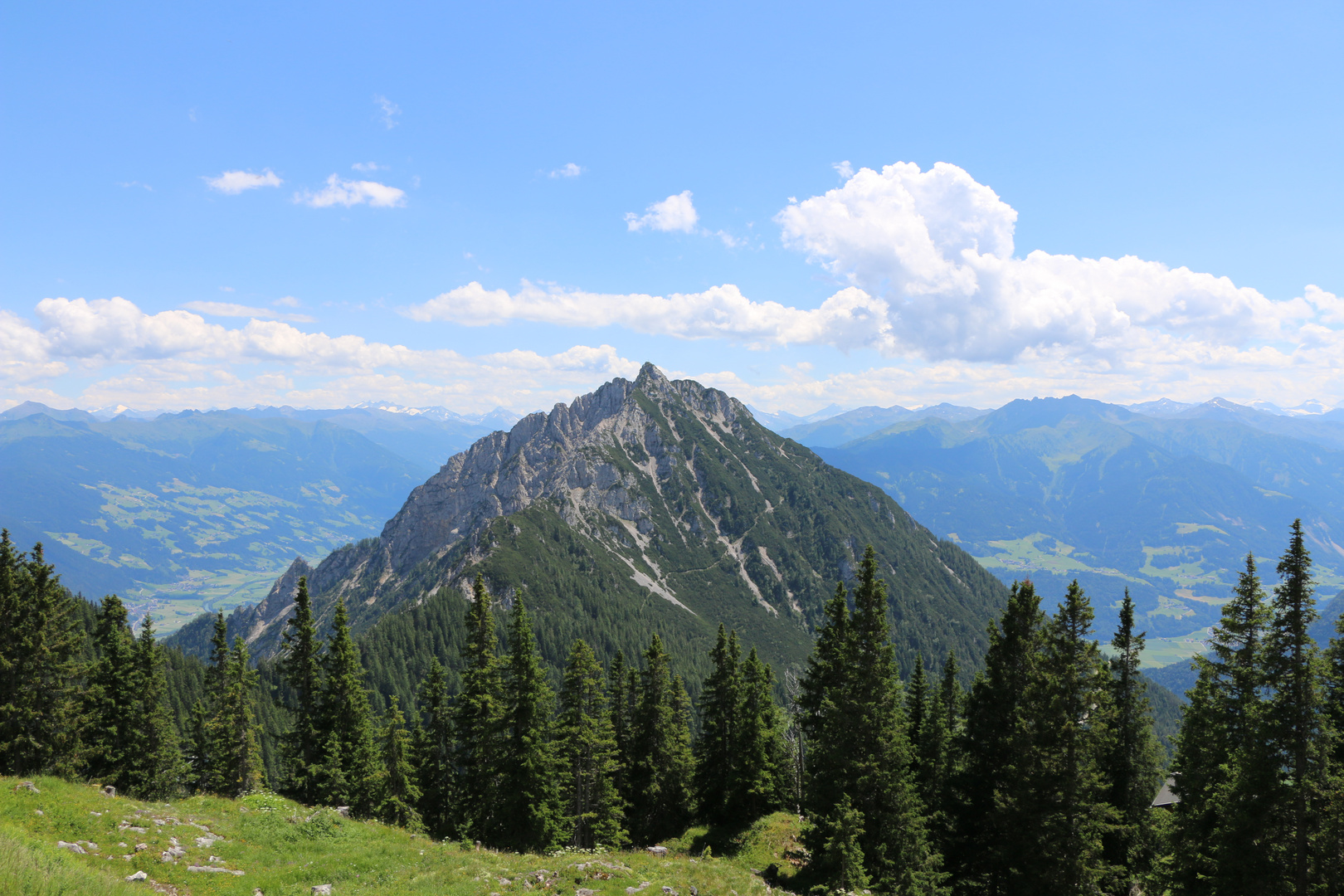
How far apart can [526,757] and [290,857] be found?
51.0 ft

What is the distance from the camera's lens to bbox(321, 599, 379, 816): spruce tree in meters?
42.4

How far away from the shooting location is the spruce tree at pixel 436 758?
48.2m

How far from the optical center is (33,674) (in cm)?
3544

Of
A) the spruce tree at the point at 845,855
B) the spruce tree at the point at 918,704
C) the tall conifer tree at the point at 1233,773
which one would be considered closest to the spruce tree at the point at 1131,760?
the tall conifer tree at the point at 1233,773

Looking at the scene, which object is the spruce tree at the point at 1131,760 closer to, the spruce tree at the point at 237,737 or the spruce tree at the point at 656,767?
the spruce tree at the point at 656,767

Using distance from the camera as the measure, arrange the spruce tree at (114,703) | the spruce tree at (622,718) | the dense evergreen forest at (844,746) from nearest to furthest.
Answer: the dense evergreen forest at (844,746), the spruce tree at (114,703), the spruce tree at (622,718)

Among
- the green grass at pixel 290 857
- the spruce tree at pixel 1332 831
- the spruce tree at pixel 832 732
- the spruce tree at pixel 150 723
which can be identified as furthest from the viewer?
the spruce tree at pixel 150 723

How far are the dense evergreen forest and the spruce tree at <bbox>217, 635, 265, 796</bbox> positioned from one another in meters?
0.18

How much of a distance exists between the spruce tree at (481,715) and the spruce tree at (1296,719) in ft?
123

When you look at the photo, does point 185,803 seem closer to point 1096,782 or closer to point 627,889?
point 627,889

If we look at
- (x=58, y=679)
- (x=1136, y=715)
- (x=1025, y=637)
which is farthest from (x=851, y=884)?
(x=58, y=679)

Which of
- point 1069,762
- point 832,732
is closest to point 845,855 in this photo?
point 832,732

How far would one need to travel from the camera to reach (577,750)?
1718 inches

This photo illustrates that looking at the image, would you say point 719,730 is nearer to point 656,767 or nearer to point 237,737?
point 656,767
